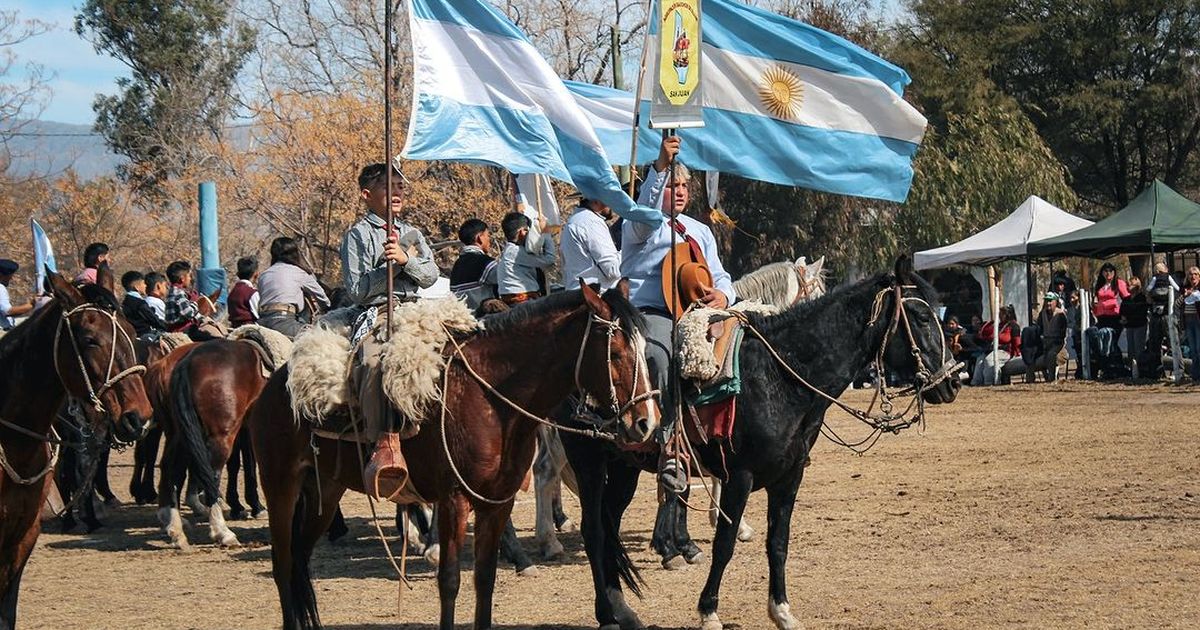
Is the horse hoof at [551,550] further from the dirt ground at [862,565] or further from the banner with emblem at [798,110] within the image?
the banner with emblem at [798,110]

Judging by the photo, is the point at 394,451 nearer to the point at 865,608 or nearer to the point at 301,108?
the point at 865,608

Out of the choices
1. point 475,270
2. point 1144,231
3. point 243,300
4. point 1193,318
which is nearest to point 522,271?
point 475,270

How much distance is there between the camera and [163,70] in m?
52.2

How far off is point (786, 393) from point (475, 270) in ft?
14.0

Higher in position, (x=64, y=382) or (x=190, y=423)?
(x=64, y=382)

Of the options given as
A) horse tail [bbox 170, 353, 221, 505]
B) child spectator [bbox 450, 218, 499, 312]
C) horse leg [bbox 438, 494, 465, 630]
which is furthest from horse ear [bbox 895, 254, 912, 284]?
horse tail [bbox 170, 353, 221, 505]

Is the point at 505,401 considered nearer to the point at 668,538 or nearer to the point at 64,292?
the point at 64,292

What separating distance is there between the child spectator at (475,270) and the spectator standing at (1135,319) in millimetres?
16732

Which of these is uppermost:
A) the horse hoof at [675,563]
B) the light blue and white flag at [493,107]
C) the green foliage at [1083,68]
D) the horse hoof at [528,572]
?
the green foliage at [1083,68]

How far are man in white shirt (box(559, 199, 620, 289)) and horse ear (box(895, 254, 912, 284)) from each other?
72.1 inches

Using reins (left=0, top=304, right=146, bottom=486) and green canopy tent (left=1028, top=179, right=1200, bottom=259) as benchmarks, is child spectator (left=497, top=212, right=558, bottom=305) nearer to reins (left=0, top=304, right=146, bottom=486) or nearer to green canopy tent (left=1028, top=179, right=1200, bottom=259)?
reins (left=0, top=304, right=146, bottom=486)

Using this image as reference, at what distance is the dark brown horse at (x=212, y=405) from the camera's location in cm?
1234

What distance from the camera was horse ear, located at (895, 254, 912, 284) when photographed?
27.9 feet

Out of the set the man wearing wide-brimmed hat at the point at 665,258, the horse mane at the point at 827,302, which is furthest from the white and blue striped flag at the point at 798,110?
the horse mane at the point at 827,302
